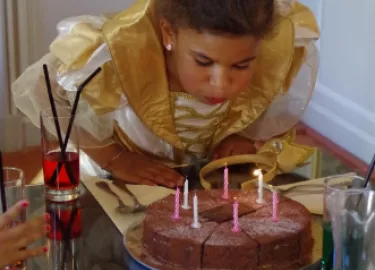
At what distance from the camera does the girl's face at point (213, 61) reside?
1115 mm

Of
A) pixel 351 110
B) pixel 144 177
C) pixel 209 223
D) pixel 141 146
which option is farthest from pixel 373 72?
pixel 209 223

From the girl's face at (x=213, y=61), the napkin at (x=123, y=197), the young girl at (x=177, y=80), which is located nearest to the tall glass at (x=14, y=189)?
the napkin at (x=123, y=197)

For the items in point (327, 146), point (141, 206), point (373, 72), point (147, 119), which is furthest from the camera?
point (327, 146)

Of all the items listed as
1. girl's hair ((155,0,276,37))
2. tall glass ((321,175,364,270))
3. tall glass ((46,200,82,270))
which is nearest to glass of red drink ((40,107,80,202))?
tall glass ((46,200,82,270))

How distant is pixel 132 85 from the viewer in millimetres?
1234

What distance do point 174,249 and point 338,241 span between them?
20 cm

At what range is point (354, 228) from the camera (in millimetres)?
828

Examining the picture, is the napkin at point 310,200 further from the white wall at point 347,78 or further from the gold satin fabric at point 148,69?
the white wall at point 347,78

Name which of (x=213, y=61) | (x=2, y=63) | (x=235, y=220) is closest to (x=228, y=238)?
(x=235, y=220)

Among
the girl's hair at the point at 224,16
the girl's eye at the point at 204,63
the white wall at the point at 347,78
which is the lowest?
the white wall at the point at 347,78

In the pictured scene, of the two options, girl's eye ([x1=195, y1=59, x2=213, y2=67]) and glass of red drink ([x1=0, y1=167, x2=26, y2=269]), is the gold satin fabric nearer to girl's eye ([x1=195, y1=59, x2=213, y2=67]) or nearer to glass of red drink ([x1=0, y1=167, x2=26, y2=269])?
girl's eye ([x1=195, y1=59, x2=213, y2=67])

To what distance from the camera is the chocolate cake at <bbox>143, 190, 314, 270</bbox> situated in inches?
33.4

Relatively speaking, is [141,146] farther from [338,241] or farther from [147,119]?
[338,241]

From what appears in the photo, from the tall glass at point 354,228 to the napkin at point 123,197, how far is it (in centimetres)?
29
